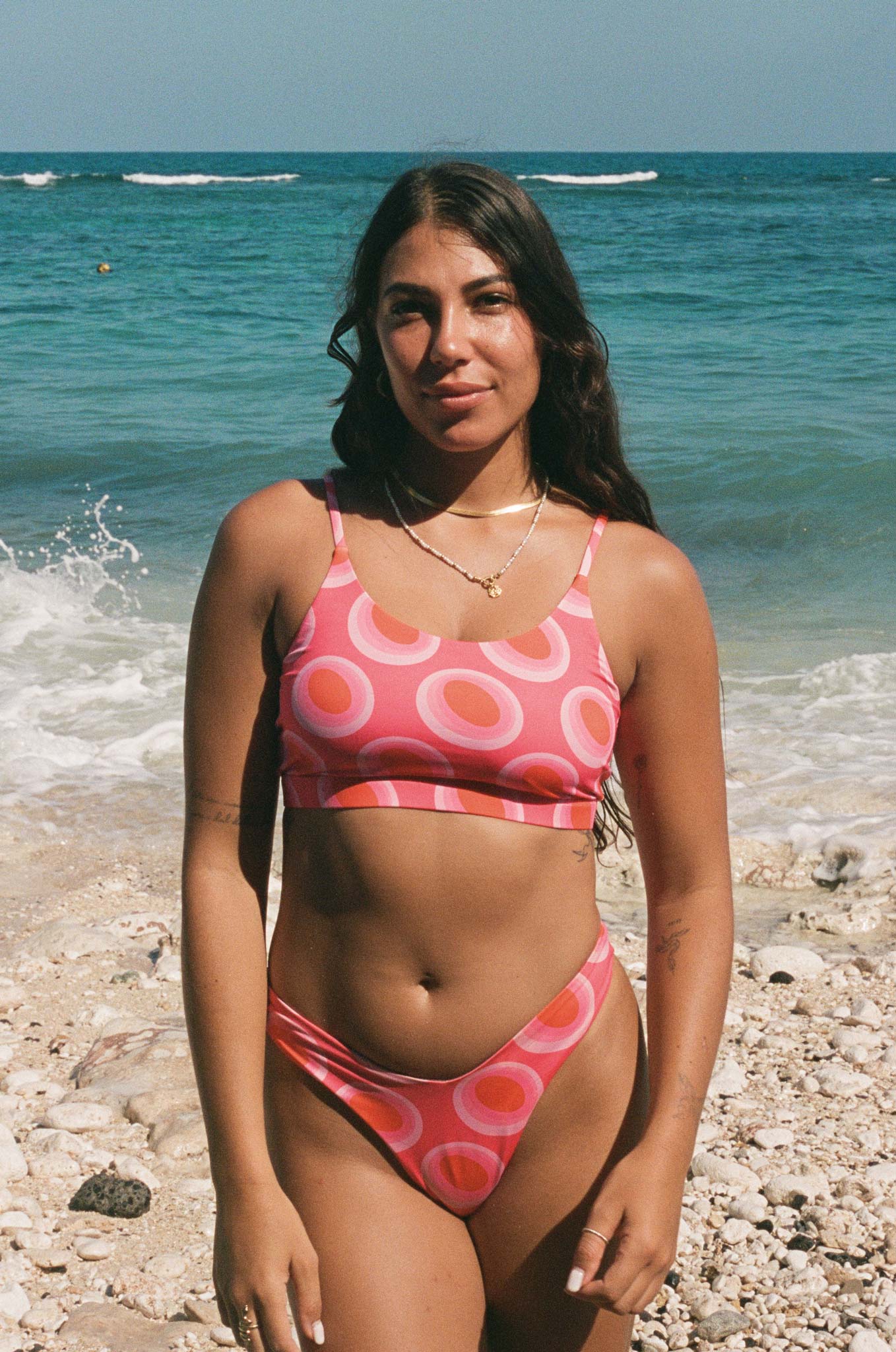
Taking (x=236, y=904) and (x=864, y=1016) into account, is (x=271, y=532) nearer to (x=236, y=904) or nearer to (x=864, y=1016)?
(x=236, y=904)

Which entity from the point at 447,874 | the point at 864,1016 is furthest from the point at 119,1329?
the point at 864,1016

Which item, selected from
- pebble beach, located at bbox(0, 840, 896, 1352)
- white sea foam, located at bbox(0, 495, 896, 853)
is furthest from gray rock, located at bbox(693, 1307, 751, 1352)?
white sea foam, located at bbox(0, 495, 896, 853)

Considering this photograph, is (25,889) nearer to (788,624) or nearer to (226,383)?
(788,624)

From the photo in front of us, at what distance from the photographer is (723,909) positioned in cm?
223

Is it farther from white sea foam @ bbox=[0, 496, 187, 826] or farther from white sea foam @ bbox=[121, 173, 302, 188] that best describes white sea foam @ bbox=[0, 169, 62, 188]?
white sea foam @ bbox=[0, 496, 187, 826]

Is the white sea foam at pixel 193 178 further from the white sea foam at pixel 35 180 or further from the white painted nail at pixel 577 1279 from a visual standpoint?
the white painted nail at pixel 577 1279

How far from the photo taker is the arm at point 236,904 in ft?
6.37

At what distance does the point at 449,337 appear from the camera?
2.12 meters

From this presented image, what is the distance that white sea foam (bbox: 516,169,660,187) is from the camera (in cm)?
7025

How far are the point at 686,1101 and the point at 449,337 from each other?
117 cm

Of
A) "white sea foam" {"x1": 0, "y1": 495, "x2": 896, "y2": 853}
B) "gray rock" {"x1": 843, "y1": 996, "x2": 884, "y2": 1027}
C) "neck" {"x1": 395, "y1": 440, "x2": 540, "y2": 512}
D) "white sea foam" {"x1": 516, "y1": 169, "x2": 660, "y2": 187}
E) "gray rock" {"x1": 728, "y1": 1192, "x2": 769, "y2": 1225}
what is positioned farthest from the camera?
"white sea foam" {"x1": 516, "y1": 169, "x2": 660, "y2": 187}

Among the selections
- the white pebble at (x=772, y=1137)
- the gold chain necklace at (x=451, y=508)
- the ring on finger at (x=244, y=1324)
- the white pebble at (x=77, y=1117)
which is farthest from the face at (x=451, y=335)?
the white pebble at (x=77, y=1117)

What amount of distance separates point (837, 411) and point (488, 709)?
14004 millimetres

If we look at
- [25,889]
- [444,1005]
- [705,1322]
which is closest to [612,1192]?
[444,1005]
